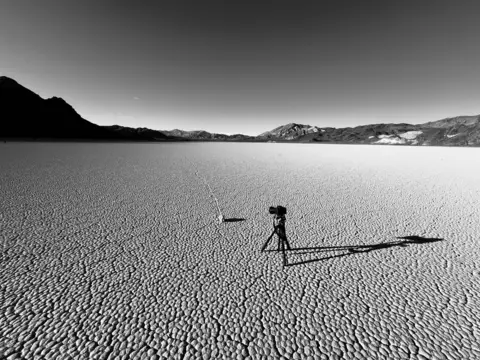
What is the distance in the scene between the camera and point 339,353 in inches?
112

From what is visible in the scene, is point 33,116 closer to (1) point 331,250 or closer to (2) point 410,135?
(1) point 331,250

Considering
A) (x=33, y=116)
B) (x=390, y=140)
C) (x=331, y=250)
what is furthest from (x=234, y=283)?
(x=390, y=140)

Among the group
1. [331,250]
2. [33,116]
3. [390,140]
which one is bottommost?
[331,250]

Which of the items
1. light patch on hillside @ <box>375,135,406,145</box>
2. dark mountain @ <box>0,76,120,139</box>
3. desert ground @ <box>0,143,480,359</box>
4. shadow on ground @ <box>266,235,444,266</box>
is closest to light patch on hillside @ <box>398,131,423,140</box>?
light patch on hillside @ <box>375,135,406,145</box>

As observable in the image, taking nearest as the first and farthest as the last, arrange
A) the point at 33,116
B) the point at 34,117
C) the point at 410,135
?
the point at 34,117 → the point at 33,116 → the point at 410,135

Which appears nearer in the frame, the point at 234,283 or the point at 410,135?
the point at 234,283

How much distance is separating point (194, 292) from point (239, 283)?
93cm

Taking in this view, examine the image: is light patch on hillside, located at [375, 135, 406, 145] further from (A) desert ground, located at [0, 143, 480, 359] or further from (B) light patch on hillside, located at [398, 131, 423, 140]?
(A) desert ground, located at [0, 143, 480, 359]

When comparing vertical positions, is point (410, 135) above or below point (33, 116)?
below

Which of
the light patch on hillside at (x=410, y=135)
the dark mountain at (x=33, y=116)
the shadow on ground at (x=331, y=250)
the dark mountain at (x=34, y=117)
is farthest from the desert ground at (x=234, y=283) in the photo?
the light patch on hillside at (x=410, y=135)

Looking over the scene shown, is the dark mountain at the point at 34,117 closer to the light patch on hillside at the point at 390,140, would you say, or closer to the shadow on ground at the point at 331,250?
the shadow on ground at the point at 331,250

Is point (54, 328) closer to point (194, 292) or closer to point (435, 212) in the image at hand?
point (194, 292)

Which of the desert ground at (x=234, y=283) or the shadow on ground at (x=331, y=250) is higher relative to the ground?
the desert ground at (x=234, y=283)

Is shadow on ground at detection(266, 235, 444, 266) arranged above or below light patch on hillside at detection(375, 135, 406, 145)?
below
